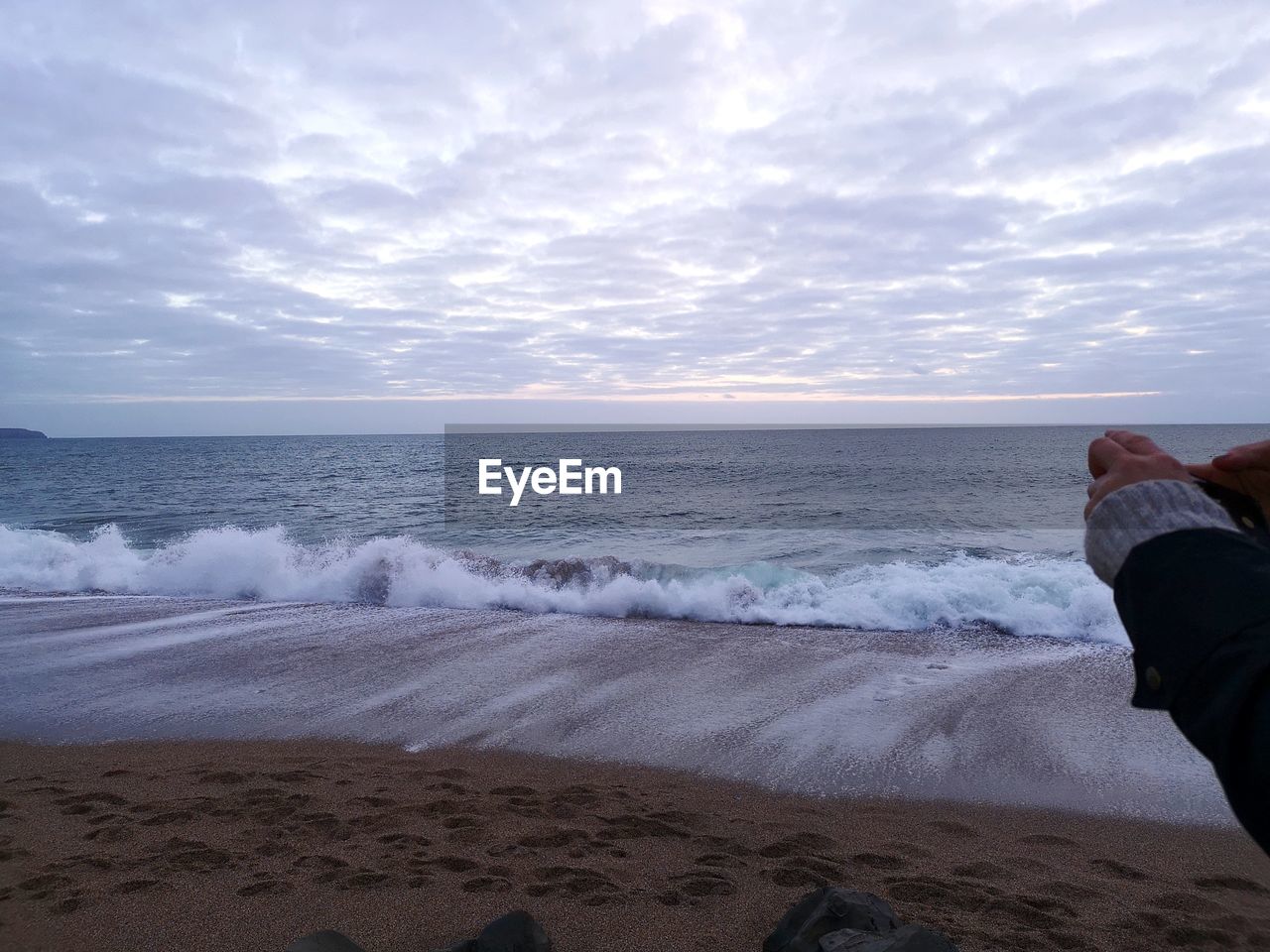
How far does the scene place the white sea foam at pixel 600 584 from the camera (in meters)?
10.9

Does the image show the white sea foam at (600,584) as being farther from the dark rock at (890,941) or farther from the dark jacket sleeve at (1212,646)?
the dark jacket sleeve at (1212,646)

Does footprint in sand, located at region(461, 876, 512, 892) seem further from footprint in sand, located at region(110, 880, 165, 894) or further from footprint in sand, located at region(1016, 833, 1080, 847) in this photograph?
Result: footprint in sand, located at region(1016, 833, 1080, 847)

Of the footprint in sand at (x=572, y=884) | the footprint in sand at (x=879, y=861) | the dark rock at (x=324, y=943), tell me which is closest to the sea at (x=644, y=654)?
the footprint in sand at (x=879, y=861)

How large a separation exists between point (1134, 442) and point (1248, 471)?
0.15 meters

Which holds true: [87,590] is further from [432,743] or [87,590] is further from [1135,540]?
[1135,540]

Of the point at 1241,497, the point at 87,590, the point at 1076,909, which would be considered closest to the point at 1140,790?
the point at 1076,909

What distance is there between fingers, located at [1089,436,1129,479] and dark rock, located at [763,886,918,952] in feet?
8.39

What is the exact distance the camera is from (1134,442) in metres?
1.16

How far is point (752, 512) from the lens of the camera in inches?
1099

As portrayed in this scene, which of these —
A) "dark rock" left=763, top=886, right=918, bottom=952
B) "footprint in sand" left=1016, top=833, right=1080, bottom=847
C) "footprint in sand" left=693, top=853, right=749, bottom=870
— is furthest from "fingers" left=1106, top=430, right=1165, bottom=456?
"footprint in sand" left=1016, top=833, right=1080, bottom=847

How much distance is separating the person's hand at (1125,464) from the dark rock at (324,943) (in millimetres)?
3106

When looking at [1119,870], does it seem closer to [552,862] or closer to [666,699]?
[552,862]

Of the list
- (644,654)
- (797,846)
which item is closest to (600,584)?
(644,654)

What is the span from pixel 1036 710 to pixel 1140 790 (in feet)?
5.36
